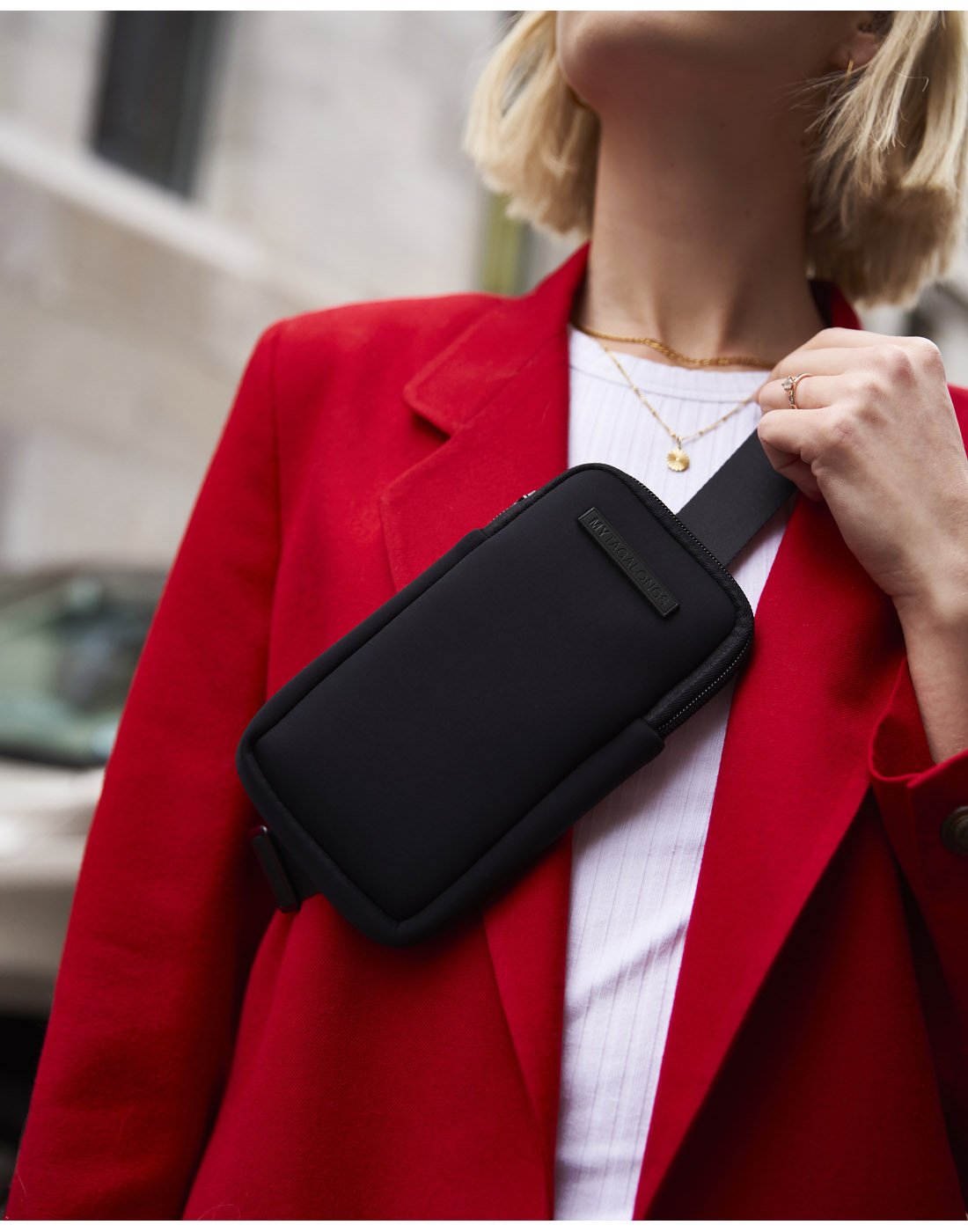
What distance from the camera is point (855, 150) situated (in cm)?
139

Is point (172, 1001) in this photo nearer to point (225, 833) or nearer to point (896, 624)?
point (225, 833)

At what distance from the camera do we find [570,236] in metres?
1.83

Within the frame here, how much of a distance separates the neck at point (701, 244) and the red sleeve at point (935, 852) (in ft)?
1.86

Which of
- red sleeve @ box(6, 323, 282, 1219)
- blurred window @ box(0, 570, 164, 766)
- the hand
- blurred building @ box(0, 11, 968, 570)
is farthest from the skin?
blurred building @ box(0, 11, 968, 570)

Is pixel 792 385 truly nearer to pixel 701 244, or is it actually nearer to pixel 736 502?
pixel 736 502

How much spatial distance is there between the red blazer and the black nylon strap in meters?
0.04

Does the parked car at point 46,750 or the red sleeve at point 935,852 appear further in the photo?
the parked car at point 46,750

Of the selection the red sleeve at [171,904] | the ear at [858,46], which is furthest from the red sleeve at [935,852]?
the ear at [858,46]

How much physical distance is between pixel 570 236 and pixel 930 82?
1.98 ft

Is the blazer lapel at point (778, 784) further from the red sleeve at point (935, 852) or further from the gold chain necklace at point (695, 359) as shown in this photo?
the gold chain necklace at point (695, 359)

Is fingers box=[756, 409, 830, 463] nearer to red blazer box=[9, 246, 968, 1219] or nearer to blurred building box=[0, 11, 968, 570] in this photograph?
red blazer box=[9, 246, 968, 1219]

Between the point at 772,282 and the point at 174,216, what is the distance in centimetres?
696

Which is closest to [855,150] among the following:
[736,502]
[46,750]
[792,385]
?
[792,385]

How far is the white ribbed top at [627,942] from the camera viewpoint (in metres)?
1.00
